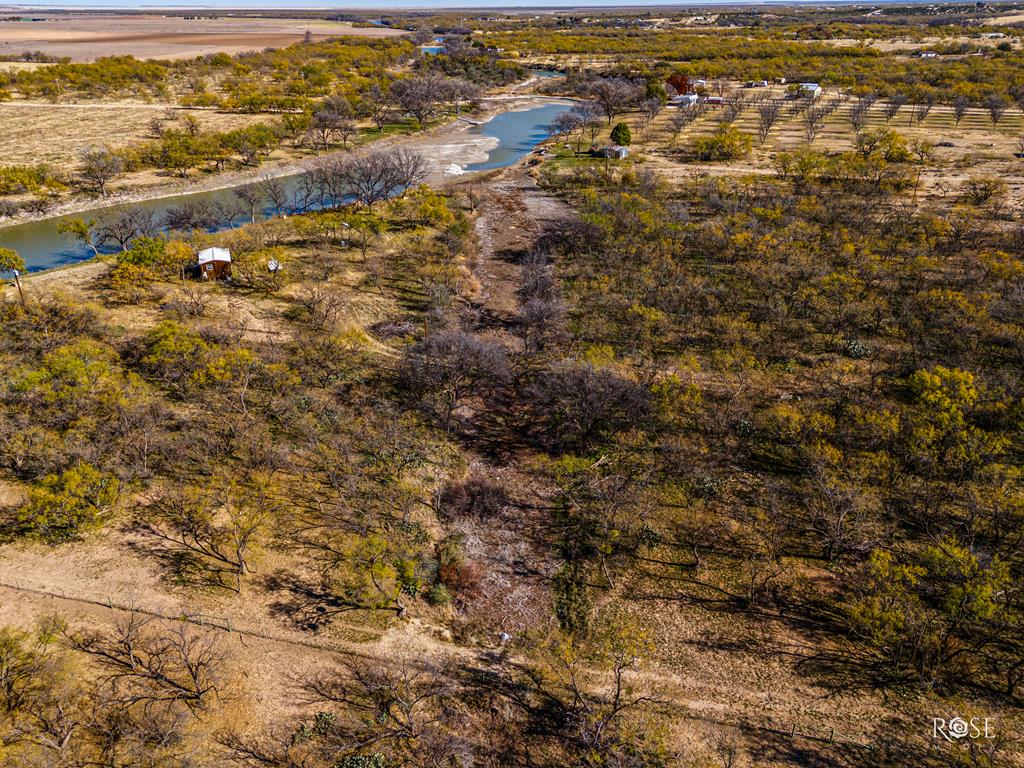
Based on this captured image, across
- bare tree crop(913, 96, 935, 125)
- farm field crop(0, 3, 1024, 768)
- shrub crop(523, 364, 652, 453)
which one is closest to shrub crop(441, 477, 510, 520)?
farm field crop(0, 3, 1024, 768)

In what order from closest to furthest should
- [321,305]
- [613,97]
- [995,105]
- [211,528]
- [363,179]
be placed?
[211,528]
[321,305]
[363,179]
[995,105]
[613,97]

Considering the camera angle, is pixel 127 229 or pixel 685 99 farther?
pixel 685 99

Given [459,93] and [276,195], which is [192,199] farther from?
[459,93]

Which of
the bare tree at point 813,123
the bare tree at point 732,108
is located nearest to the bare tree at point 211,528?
the bare tree at point 813,123

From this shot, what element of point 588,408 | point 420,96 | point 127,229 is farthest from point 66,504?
point 420,96

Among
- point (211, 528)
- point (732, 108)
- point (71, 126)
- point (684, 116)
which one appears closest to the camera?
point (211, 528)

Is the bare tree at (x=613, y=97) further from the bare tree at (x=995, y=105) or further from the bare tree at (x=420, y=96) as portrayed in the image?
the bare tree at (x=995, y=105)

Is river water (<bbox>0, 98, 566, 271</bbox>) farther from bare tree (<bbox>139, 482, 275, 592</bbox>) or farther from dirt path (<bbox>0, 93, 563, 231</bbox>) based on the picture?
bare tree (<bbox>139, 482, 275, 592</bbox>)

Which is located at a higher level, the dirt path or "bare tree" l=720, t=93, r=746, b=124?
"bare tree" l=720, t=93, r=746, b=124
